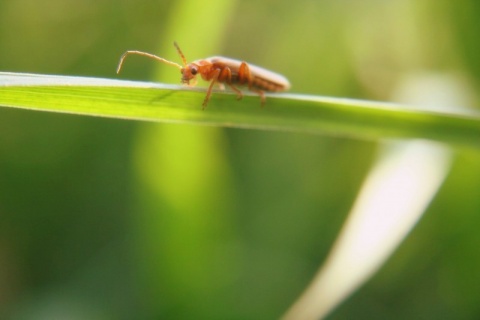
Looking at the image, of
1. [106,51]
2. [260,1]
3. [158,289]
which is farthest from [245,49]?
[158,289]

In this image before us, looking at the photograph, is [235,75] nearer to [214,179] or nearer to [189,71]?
[189,71]

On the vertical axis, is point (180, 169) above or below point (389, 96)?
below

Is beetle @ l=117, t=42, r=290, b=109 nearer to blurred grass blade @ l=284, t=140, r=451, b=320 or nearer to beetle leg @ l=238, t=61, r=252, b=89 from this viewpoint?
beetle leg @ l=238, t=61, r=252, b=89

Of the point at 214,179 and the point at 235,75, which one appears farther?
the point at 214,179

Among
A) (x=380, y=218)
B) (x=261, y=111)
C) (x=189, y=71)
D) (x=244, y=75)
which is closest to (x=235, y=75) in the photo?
(x=244, y=75)

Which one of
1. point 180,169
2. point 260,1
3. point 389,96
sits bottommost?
point 180,169

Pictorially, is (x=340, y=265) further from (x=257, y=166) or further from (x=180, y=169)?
(x=257, y=166)

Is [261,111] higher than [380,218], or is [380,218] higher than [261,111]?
[261,111]
